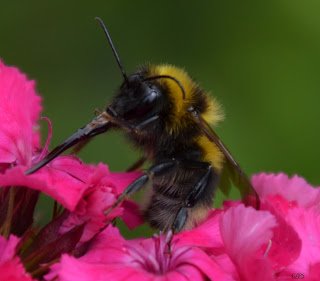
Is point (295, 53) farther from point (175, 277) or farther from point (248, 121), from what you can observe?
point (175, 277)

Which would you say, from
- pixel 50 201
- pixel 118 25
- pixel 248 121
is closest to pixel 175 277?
pixel 50 201

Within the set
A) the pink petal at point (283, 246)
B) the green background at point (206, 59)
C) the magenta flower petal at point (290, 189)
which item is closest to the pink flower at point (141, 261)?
the pink petal at point (283, 246)

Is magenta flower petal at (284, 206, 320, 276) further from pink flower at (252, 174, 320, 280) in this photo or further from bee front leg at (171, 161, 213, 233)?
bee front leg at (171, 161, 213, 233)

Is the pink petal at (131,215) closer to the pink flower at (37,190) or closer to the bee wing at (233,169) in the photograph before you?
the pink flower at (37,190)

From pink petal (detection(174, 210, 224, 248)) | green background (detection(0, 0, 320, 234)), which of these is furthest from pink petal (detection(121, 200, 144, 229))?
green background (detection(0, 0, 320, 234))

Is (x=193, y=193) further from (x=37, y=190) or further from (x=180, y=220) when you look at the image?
(x=37, y=190)
